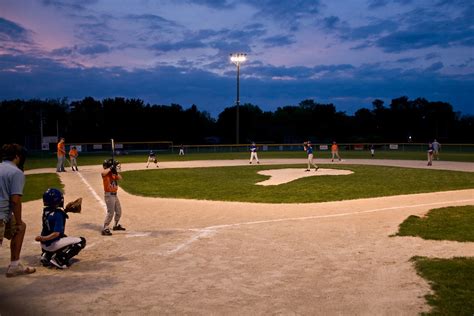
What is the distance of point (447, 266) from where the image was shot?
23.7ft

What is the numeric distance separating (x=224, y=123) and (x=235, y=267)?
342 ft

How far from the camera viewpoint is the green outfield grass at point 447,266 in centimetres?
555

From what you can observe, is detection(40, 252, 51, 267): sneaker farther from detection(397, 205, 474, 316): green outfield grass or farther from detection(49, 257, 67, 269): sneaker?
detection(397, 205, 474, 316): green outfield grass

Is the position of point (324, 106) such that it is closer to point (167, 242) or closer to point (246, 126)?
point (246, 126)

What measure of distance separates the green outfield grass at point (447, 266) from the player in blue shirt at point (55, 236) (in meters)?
5.78

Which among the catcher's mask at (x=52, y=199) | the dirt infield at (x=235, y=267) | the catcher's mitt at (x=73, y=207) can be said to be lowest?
the dirt infield at (x=235, y=267)

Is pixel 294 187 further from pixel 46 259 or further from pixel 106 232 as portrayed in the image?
pixel 46 259

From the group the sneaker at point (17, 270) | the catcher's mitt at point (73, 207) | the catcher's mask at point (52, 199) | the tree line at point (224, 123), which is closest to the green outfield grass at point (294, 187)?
the catcher's mitt at point (73, 207)

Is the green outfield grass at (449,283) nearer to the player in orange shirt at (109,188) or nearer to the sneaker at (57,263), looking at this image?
the sneaker at (57,263)

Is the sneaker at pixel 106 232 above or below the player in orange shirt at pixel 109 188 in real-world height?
below

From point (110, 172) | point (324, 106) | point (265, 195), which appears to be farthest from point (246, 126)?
point (110, 172)

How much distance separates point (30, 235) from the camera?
10.2 meters

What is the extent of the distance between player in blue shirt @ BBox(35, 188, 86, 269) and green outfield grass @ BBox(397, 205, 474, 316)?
5783mm

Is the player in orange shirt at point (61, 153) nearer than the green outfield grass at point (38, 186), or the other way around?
the green outfield grass at point (38, 186)
